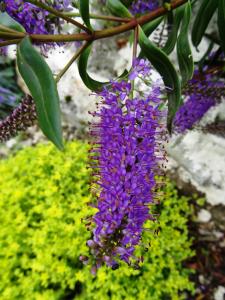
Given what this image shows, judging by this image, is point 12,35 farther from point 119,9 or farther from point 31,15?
point 119,9

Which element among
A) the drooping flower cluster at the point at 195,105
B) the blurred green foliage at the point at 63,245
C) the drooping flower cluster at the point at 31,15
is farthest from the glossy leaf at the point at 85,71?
the blurred green foliage at the point at 63,245

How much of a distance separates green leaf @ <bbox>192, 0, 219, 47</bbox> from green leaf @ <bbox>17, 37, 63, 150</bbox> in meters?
0.71

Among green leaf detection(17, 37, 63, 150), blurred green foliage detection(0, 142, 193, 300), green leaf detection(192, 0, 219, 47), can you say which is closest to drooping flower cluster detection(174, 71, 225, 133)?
green leaf detection(192, 0, 219, 47)

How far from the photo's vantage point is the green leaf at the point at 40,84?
0.76 meters

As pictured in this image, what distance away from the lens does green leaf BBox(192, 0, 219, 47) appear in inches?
50.9

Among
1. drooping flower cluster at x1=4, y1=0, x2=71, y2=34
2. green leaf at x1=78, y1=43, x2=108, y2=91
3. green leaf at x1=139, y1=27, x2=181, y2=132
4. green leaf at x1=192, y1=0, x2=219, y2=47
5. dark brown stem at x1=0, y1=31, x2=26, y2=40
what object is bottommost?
dark brown stem at x1=0, y1=31, x2=26, y2=40

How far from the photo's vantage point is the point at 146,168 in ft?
2.73

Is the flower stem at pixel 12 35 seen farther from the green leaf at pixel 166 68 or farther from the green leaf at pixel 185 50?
the green leaf at pixel 185 50

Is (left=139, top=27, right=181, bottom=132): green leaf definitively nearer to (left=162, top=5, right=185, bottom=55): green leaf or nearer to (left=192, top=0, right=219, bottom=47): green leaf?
(left=162, top=5, right=185, bottom=55): green leaf

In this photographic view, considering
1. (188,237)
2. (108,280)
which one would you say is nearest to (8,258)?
(108,280)

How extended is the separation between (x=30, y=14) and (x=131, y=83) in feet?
1.05

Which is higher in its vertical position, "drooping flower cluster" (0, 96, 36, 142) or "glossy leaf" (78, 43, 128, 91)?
"glossy leaf" (78, 43, 128, 91)

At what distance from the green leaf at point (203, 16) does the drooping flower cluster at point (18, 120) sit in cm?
71

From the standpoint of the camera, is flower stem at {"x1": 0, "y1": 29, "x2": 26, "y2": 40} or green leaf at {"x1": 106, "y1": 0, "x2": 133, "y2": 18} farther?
green leaf at {"x1": 106, "y1": 0, "x2": 133, "y2": 18}
